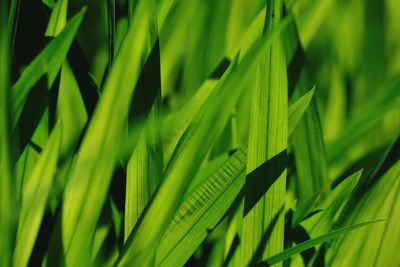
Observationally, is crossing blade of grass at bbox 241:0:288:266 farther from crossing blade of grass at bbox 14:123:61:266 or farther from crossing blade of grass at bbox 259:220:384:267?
crossing blade of grass at bbox 14:123:61:266

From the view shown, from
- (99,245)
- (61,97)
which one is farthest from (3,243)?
(61,97)

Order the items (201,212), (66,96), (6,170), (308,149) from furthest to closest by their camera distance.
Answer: (66,96), (308,149), (201,212), (6,170)

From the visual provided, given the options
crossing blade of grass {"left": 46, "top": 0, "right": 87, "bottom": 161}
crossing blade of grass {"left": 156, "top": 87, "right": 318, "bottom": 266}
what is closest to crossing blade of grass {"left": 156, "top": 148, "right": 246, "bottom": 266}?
crossing blade of grass {"left": 156, "top": 87, "right": 318, "bottom": 266}

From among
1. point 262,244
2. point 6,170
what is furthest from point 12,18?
point 262,244

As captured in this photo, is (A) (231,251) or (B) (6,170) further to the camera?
(A) (231,251)

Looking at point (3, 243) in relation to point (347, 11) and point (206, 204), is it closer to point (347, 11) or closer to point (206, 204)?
point (206, 204)

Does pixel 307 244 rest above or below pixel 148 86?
below

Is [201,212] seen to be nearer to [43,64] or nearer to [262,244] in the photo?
[262,244]
